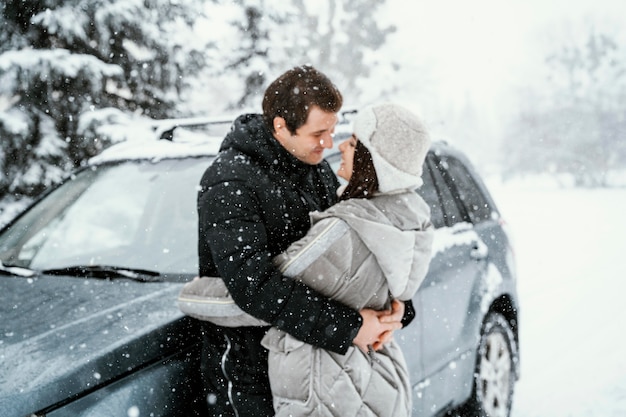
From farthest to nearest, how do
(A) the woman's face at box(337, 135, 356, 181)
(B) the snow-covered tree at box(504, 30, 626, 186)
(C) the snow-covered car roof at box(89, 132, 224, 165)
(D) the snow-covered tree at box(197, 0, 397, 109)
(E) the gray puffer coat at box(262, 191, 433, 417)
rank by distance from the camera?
(B) the snow-covered tree at box(504, 30, 626, 186), (D) the snow-covered tree at box(197, 0, 397, 109), (C) the snow-covered car roof at box(89, 132, 224, 165), (A) the woman's face at box(337, 135, 356, 181), (E) the gray puffer coat at box(262, 191, 433, 417)

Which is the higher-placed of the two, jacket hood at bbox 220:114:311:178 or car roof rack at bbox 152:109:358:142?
jacket hood at bbox 220:114:311:178

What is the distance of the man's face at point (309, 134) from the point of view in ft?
6.68

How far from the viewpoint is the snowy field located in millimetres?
4621

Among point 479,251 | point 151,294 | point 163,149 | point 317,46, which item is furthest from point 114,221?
point 317,46

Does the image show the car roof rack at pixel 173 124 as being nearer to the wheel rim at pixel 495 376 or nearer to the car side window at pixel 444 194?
the car side window at pixel 444 194

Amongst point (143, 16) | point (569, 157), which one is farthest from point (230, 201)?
point (569, 157)

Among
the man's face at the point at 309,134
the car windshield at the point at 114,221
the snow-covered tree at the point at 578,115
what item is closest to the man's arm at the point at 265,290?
the man's face at the point at 309,134

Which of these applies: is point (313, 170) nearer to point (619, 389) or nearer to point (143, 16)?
point (619, 389)

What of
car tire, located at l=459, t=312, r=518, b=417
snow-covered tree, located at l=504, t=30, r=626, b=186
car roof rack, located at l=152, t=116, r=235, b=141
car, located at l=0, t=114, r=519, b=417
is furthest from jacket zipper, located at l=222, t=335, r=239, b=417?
snow-covered tree, located at l=504, t=30, r=626, b=186

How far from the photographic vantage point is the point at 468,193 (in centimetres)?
423

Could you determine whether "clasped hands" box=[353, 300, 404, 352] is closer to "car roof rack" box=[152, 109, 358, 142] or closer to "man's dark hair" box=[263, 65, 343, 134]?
"man's dark hair" box=[263, 65, 343, 134]

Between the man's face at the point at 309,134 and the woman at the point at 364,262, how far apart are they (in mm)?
Result: 81

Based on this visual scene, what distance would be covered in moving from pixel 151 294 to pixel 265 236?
69cm

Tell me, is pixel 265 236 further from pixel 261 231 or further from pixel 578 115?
pixel 578 115
